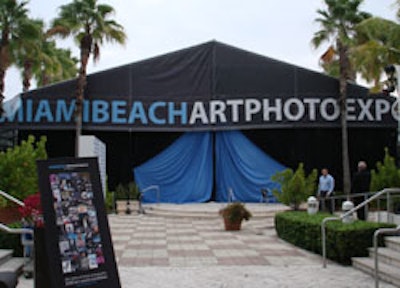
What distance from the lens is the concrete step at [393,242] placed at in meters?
8.44

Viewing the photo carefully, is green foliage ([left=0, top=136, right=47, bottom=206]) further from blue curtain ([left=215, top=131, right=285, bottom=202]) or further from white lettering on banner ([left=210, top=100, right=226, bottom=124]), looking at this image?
blue curtain ([left=215, top=131, right=285, bottom=202])

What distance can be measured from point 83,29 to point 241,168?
8772 millimetres

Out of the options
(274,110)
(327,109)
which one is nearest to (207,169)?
(274,110)

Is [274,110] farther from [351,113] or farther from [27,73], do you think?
[27,73]

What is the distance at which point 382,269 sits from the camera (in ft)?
25.6

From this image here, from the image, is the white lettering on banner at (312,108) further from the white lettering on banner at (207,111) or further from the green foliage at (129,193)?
the green foliage at (129,193)

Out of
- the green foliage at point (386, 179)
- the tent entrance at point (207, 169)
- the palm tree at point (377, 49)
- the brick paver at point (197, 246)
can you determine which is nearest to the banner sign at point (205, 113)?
the tent entrance at point (207, 169)

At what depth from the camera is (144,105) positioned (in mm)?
22312

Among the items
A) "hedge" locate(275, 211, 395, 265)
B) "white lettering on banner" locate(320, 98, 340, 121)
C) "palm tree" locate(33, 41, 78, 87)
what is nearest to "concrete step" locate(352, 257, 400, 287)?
"hedge" locate(275, 211, 395, 265)

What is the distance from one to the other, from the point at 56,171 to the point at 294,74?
18.5 m

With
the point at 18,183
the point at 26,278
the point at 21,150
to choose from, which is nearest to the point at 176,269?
the point at 26,278

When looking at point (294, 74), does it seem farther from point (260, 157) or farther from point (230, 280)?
point (230, 280)

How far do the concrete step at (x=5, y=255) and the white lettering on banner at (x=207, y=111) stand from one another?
1379cm

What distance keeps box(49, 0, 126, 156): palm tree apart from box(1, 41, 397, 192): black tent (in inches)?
42.9
